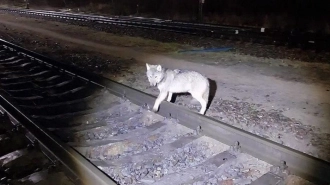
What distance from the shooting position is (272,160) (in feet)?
10.7

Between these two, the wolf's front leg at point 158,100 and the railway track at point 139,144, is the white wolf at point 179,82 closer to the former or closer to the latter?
the wolf's front leg at point 158,100

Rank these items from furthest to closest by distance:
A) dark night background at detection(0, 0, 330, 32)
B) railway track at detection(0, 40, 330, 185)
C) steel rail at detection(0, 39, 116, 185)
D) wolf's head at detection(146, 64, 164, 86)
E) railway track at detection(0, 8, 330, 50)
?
dark night background at detection(0, 0, 330, 32), railway track at detection(0, 8, 330, 50), wolf's head at detection(146, 64, 164, 86), railway track at detection(0, 40, 330, 185), steel rail at detection(0, 39, 116, 185)

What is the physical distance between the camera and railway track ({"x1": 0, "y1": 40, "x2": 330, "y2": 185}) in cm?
311

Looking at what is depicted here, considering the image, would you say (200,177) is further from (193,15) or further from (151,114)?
(193,15)

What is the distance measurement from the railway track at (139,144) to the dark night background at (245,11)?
31.6ft

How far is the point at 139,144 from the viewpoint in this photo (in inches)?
154

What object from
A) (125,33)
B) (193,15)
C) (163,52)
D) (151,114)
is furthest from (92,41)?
(151,114)

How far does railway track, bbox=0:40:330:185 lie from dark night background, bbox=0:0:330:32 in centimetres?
964

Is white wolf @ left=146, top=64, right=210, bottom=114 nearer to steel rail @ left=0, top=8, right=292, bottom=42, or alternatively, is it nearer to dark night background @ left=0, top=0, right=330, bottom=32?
steel rail @ left=0, top=8, right=292, bottom=42

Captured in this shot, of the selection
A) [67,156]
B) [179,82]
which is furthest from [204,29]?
[67,156]

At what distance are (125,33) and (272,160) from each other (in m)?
11.8

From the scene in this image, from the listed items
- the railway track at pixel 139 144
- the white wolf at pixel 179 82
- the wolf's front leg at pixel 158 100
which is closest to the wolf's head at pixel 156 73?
the white wolf at pixel 179 82

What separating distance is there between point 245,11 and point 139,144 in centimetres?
1282

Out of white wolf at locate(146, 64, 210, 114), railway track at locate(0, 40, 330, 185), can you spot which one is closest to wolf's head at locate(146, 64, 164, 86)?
white wolf at locate(146, 64, 210, 114)
